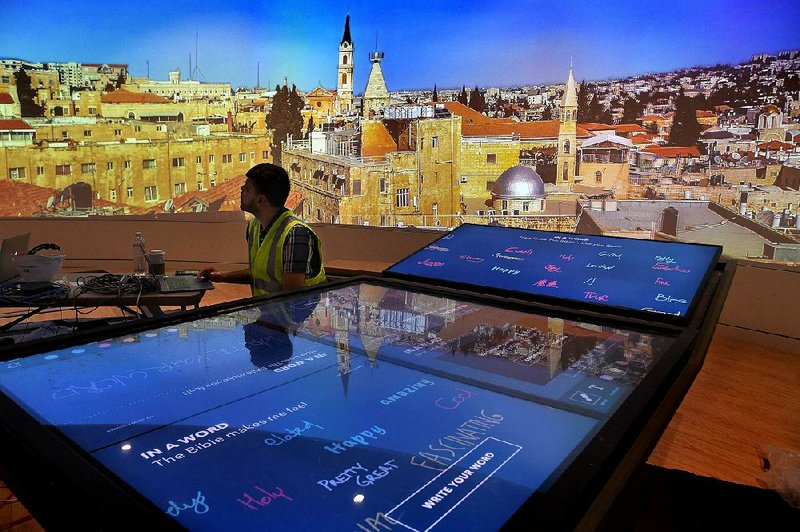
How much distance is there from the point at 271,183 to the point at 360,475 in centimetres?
226

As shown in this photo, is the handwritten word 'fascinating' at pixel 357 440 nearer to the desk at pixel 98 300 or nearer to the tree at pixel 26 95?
the desk at pixel 98 300

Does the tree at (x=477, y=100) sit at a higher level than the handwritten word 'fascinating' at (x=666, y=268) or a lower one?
higher

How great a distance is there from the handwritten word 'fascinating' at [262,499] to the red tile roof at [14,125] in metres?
7.99

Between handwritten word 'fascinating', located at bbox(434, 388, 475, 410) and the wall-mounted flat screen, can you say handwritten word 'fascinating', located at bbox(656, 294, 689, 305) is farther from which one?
handwritten word 'fascinating', located at bbox(434, 388, 475, 410)

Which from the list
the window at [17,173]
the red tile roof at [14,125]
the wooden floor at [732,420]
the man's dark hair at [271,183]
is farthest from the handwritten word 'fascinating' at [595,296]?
the red tile roof at [14,125]

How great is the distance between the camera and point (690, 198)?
18.7 ft

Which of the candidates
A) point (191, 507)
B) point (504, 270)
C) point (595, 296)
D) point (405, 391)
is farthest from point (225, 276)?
point (191, 507)

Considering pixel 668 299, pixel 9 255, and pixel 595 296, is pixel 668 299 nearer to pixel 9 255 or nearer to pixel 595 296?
pixel 595 296

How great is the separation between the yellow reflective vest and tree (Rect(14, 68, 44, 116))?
5.95 metres

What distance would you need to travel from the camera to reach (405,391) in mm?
1107

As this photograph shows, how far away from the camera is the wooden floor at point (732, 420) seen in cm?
287

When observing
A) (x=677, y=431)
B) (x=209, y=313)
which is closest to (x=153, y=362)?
(x=209, y=313)

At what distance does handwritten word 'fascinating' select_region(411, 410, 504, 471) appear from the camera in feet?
2.86

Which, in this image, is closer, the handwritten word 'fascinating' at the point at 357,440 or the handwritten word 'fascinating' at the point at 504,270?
the handwritten word 'fascinating' at the point at 357,440
